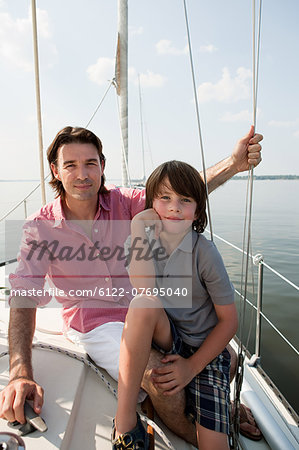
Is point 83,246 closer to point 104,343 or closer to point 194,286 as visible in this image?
point 104,343

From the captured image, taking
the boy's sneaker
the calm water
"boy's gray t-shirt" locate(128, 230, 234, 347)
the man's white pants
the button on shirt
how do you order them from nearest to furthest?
1. the boy's sneaker
2. "boy's gray t-shirt" locate(128, 230, 234, 347)
3. the man's white pants
4. the button on shirt
5. the calm water

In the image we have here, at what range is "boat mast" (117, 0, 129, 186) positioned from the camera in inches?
113

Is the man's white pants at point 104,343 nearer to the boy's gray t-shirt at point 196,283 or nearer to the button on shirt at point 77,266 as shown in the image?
the button on shirt at point 77,266

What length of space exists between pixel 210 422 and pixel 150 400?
0.79 ft

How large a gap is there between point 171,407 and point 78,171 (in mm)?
1039

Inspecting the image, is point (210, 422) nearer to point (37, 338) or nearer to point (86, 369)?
point (86, 369)

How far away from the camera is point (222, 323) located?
101cm

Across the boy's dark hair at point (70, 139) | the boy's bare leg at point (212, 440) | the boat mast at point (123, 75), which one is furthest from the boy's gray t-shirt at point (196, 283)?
the boat mast at point (123, 75)

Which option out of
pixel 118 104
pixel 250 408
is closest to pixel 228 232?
pixel 118 104

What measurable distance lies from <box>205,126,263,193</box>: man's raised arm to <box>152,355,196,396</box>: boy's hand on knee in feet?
2.37

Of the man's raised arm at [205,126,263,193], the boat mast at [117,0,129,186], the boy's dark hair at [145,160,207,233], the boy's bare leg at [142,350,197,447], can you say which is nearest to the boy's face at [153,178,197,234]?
the boy's dark hair at [145,160,207,233]

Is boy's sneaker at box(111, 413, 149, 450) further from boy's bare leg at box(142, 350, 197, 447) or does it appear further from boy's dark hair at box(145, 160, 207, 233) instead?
boy's dark hair at box(145, 160, 207, 233)

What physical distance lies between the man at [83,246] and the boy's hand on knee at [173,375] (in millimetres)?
283

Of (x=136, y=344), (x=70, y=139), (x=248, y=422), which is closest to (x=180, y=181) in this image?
(x=136, y=344)
